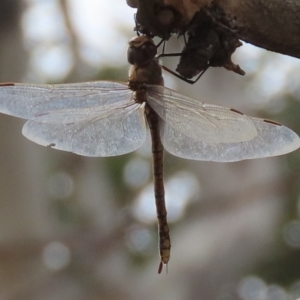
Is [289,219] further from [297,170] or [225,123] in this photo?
[225,123]

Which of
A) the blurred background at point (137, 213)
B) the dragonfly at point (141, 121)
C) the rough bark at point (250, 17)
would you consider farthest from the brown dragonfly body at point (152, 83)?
the blurred background at point (137, 213)

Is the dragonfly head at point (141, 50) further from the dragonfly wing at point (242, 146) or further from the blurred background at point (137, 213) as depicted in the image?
the blurred background at point (137, 213)

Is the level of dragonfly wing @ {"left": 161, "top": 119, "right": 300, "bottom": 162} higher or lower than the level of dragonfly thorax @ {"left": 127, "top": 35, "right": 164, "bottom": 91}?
lower

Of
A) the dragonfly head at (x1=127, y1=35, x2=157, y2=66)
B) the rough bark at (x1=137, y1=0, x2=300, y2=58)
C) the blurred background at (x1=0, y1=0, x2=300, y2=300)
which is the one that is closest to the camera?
the rough bark at (x1=137, y1=0, x2=300, y2=58)

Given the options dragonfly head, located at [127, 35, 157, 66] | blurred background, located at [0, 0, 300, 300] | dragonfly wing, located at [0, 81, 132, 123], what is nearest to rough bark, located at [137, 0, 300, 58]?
dragonfly head, located at [127, 35, 157, 66]

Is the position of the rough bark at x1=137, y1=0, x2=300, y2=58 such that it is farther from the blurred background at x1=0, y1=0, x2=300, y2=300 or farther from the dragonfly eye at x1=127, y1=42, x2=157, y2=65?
the blurred background at x1=0, y1=0, x2=300, y2=300

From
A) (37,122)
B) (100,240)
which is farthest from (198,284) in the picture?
(37,122)
